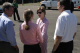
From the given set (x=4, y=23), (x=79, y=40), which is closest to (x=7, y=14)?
(x=4, y=23)

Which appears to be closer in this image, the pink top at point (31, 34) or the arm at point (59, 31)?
the arm at point (59, 31)

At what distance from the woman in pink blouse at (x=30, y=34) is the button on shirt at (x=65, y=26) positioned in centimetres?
67

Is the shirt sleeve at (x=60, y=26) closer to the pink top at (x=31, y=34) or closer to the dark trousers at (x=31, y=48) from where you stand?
the pink top at (x=31, y=34)

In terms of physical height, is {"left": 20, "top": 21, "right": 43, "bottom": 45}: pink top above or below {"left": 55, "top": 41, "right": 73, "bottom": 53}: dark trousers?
above

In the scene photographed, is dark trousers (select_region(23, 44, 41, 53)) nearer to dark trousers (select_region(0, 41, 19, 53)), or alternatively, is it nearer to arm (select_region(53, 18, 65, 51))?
dark trousers (select_region(0, 41, 19, 53))

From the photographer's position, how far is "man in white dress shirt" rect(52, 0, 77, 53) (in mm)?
4340

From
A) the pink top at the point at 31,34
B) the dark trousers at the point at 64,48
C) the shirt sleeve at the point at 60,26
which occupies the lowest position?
the dark trousers at the point at 64,48

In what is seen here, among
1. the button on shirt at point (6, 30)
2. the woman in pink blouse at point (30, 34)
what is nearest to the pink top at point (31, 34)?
the woman in pink blouse at point (30, 34)

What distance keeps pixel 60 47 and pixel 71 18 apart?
23.9 inches

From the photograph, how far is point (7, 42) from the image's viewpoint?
15.7 feet

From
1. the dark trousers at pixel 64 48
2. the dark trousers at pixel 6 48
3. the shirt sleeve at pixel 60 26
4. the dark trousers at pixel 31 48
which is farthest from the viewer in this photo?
the dark trousers at pixel 31 48

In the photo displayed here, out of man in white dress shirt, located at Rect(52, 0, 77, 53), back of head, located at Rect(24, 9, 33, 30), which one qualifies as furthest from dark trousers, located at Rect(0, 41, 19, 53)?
man in white dress shirt, located at Rect(52, 0, 77, 53)

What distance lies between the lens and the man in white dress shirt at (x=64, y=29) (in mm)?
4340

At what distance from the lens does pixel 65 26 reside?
4.37 meters
